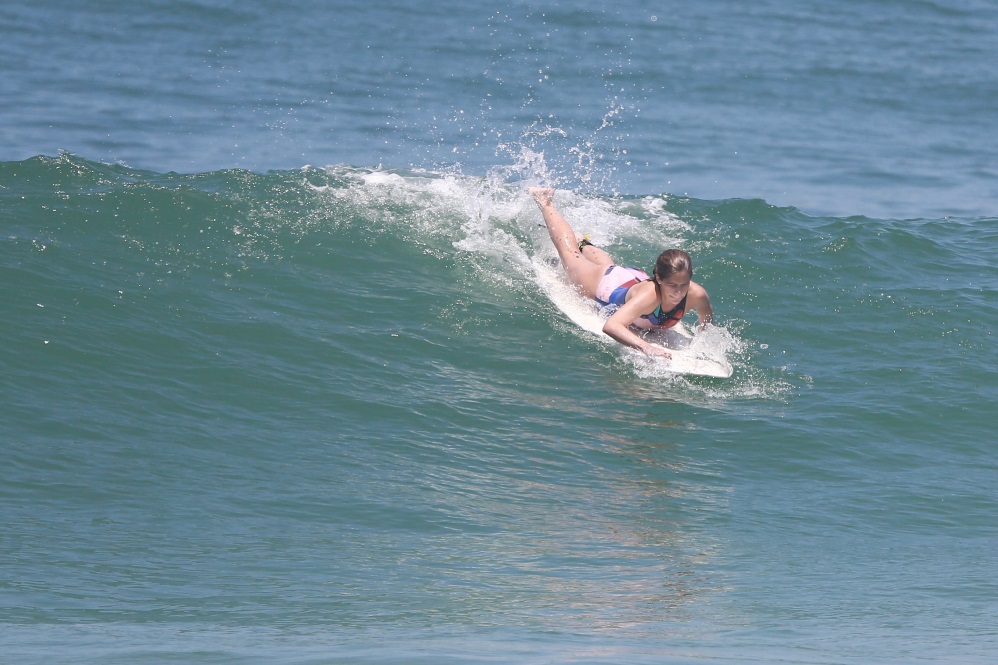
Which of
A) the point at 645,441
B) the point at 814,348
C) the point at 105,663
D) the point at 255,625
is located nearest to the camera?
the point at 105,663

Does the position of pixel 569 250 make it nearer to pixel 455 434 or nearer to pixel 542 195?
pixel 542 195

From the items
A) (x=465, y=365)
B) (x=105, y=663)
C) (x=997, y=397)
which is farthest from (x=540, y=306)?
(x=105, y=663)

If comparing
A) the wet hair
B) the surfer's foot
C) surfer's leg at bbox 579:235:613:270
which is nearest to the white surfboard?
surfer's leg at bbox 579:235:613:270

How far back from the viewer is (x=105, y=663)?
4766 mm

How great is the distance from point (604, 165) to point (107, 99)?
820 centimetres

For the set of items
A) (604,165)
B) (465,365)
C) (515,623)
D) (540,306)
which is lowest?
(515,623)

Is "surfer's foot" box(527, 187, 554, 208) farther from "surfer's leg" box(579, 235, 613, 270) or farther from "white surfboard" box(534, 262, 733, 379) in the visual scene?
"white surfboard" box(534, 262, 733, 379)

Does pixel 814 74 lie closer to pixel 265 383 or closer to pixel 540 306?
pixel 540 306

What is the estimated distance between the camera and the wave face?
5812mm

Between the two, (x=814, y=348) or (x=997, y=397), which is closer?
(x=997, y=397)

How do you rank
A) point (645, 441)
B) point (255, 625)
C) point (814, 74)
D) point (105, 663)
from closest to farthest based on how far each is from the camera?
point (105, 663)
point (255, 625)
point (645, 441)
point (814, 74)

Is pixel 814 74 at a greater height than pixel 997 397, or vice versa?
pixel 814 74

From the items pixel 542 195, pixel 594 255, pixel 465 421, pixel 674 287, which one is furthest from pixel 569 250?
pixel 465 421

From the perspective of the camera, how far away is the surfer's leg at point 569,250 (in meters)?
10.1
